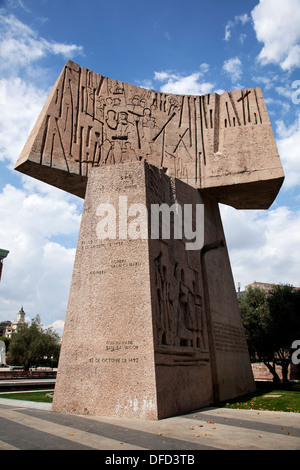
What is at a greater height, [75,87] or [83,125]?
[75,87]

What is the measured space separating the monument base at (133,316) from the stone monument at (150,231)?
0.02 m

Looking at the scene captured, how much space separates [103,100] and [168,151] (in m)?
2.60

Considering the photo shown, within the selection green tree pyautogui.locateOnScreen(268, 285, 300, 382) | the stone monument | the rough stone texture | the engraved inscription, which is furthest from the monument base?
green tree pyautogui.locateOnScreen(268, 285, 300, 382)

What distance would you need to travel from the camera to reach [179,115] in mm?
12453

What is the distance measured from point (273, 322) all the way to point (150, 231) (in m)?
13.1

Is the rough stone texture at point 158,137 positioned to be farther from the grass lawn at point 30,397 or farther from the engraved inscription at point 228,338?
the grass lawn at point 30,397

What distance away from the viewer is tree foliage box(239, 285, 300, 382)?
18.1 metres

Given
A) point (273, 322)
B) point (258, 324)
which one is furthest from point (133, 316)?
point (258, 324)

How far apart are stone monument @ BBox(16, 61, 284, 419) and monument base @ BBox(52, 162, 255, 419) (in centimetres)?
2

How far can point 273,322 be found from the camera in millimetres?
Result: 18469

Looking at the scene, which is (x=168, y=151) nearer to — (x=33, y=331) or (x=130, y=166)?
(x=130, y=166)

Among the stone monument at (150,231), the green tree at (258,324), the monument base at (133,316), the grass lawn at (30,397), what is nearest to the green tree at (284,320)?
the green tree at (258,324)

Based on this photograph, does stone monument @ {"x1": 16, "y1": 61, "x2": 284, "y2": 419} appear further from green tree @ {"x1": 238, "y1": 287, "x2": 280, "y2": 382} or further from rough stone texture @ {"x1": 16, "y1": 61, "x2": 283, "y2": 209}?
green tree @ {"x1": 238, "y1": 287, "x2": 280, "y2": 382}
